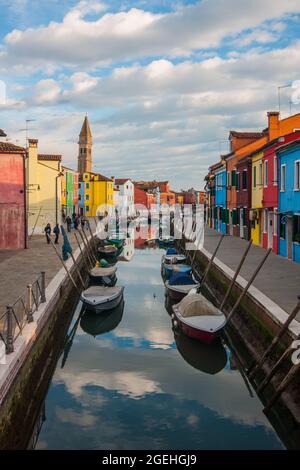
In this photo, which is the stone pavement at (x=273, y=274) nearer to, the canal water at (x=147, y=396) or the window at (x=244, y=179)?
the canal water at (x=147, y=396)

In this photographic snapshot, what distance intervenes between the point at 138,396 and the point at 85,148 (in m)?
114

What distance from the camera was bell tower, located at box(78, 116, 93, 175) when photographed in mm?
122312

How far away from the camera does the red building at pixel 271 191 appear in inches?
1035

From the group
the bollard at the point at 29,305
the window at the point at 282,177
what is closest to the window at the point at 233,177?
the window at the point at 282,177

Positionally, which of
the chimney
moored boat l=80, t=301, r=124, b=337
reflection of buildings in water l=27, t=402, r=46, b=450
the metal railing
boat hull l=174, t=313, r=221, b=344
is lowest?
reflection of buildings in water l=27, t=402, r=46, b=450

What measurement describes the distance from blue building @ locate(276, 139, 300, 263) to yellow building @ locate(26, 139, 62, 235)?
22.0m

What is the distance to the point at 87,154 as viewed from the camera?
12231cm

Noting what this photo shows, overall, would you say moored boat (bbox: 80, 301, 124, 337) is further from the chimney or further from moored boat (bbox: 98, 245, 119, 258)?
the chimney

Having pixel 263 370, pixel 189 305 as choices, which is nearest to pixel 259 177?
pixel 189 305

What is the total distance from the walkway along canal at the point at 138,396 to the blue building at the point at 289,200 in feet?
26.0

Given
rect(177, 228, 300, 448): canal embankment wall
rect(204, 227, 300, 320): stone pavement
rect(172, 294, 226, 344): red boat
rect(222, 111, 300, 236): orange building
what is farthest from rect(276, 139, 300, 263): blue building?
rect(172, 294, 226, 344): red boat

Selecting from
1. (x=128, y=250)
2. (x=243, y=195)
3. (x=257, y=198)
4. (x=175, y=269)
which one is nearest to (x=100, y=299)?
(x=175, y=269)

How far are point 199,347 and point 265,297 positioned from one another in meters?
2.45
